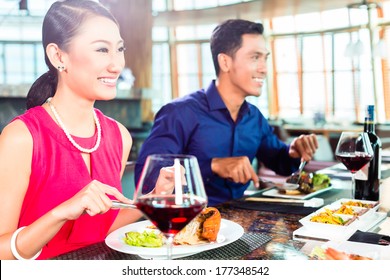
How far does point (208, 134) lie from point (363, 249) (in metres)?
1.33

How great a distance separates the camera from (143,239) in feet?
3.37

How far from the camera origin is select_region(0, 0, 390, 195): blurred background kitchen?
26.8 ft

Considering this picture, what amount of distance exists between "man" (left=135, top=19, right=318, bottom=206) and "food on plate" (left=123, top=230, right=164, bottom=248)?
1088 mm

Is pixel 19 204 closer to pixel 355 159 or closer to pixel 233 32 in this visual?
pixel 355 159

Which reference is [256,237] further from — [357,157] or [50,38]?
[50,38]

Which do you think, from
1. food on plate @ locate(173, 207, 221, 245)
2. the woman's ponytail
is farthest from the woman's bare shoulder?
food on plate @ locate(173, 207, 221, 245)

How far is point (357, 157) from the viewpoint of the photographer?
1.45 meters

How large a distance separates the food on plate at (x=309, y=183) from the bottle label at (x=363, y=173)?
0.24 meters

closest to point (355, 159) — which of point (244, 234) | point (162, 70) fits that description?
point (244, 234)

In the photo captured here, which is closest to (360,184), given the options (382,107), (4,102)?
(4,102)

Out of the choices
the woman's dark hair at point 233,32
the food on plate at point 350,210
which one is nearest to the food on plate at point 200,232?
the food on plate at point 350,210

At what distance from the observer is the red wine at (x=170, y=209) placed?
2.48 ft

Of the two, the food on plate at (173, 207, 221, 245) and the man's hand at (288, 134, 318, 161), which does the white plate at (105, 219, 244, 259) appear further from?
the man's hand at (288, 134, 318, 161)
